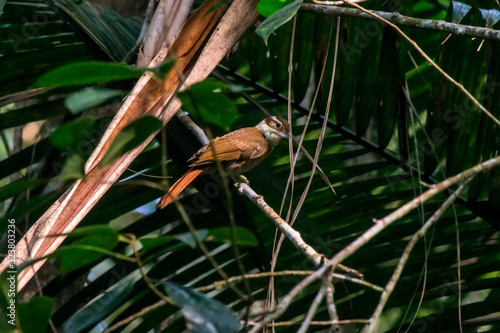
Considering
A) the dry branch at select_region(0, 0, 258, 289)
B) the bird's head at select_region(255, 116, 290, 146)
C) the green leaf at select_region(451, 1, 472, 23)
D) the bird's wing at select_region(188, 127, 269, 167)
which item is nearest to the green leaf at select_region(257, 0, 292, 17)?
the dry branch at select_region(0, 0, 258, 289)

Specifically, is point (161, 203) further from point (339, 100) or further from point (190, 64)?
point (339, 100)

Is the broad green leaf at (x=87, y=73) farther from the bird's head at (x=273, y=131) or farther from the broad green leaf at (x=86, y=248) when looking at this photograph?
the bird's head at (x=273, y=131)

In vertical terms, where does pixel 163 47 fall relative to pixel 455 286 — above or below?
above

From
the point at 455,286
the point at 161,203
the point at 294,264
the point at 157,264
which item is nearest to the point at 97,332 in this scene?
the point at 157,264

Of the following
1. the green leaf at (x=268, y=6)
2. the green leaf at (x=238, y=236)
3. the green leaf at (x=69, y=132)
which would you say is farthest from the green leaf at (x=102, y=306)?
the green leaf at (x=268, y=6)

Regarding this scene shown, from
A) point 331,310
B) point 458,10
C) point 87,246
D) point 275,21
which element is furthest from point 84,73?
point 458,10

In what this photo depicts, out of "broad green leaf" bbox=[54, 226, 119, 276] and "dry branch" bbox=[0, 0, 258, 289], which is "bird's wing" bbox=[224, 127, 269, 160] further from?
"broad green leaf" bbox=[54, 226, 119, 276]

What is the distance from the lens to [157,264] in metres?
2.60

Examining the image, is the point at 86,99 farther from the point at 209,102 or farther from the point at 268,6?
the point at 268,6

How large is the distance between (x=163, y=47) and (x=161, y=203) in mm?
708

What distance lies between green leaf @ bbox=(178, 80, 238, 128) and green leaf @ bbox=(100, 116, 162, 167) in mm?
71

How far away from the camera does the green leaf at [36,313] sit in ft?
3.59

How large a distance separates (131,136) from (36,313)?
1.22 feet

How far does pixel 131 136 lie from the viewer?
1.05 metres
